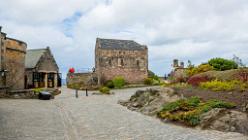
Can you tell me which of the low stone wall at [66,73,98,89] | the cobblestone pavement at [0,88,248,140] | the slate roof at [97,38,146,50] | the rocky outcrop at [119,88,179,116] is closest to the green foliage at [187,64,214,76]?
the rocky outcrop at [119,88,179,116]

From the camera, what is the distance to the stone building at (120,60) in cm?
5300

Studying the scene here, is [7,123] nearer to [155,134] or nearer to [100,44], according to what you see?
[155,134]

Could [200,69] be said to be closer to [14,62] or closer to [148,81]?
[14,62]

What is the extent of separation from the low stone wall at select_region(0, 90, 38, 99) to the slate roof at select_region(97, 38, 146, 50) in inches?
Result: 925

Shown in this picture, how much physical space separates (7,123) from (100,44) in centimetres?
3925

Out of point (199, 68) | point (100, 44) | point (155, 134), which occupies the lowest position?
point (155, 134)

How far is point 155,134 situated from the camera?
13.3 meters

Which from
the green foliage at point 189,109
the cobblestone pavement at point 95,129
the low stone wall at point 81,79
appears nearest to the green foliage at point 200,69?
the green foliage at point 189,109

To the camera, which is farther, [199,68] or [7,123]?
[199,68]

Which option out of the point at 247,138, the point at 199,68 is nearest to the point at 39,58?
the point at 199,68

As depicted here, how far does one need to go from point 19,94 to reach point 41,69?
1952cm

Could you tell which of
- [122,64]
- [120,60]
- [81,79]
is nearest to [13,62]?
[81,79]

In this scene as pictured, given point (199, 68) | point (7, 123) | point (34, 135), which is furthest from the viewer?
point (199, 68)

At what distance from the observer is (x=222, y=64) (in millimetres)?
32062
